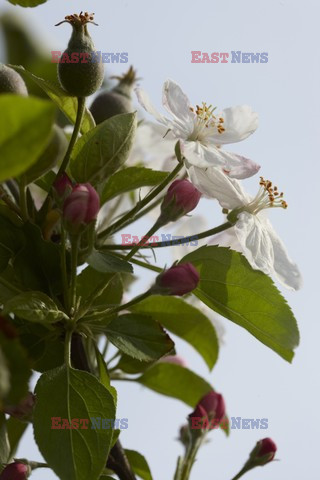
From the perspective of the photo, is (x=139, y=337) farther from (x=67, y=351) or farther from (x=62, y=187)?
(x=62, y=187)

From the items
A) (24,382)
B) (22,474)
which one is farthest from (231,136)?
(24,382)

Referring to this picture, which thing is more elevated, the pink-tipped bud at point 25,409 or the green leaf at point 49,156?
the green leaf at point 49,156

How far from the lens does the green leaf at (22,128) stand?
69 cm

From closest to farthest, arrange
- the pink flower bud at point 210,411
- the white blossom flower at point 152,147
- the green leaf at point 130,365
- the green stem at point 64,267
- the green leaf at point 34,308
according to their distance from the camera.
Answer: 1. the green leaf at point 34,308
2. the green stem at point 64,267
3. the pink flower bud at point 210,411
4. the green leaf at point 130,365
5. the white blossom flower at point 152,147

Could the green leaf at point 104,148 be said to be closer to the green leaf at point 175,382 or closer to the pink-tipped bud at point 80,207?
the pink-tipped bud at point 80,207

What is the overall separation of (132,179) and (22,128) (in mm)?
754

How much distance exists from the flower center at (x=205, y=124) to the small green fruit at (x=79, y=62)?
21 cm

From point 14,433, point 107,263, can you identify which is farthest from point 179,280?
point 14,433

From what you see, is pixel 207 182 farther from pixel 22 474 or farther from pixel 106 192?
pixel 22 474

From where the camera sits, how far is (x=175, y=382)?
1829 mm

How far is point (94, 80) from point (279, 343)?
53 cm

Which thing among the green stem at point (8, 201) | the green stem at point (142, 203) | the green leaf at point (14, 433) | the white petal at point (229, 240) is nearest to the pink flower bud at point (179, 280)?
the green stem at point (142, 203)

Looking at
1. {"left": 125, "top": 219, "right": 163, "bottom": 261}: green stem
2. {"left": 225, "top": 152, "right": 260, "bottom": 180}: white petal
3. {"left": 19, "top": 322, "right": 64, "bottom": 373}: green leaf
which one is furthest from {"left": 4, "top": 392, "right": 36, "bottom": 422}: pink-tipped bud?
{"left": 225, "top": 152, "right": 260, "bottom": 180}: white petal

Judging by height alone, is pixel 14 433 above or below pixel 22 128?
below
